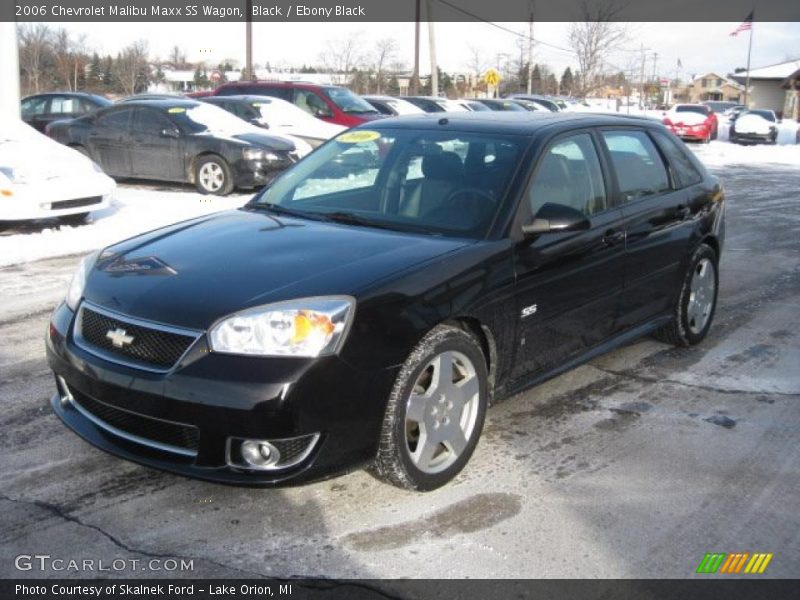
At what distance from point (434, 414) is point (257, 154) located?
1005cm

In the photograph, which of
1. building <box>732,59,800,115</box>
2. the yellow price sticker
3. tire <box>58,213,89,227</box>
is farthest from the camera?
building <box>732,59,800,115</box>

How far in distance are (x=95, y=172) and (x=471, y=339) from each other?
8095 millimetres

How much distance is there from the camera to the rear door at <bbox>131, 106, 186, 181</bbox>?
13.6 metres

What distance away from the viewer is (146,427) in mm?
3340

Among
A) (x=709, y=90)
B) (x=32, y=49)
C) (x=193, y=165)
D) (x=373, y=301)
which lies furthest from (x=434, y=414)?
(x=709, y=90)

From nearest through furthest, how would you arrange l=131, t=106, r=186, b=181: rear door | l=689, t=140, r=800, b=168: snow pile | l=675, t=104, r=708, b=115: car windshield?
l=131, t=106, r=186, b=181: rear door
l=689, t=140, r=800, b=168: snow pile
l=675, t=104, r=708, b=115: car windshield

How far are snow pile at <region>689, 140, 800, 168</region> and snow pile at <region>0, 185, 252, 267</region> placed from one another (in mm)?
14591

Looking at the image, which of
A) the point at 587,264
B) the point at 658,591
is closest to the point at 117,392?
the point at 658,591

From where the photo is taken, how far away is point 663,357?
5.73 m

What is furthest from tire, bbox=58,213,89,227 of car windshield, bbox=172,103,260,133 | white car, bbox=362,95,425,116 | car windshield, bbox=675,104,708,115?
car windshield, bbox=675,104,708,115

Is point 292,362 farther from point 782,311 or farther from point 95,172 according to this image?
point 95,172

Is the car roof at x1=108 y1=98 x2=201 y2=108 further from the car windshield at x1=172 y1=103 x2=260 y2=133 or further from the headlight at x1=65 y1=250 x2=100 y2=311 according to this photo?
the headlight at x1=65 y1=250 x2=100 y2=311

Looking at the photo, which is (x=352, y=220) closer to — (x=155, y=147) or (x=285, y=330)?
(x=285, y=330)

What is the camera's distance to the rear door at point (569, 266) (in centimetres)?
415
